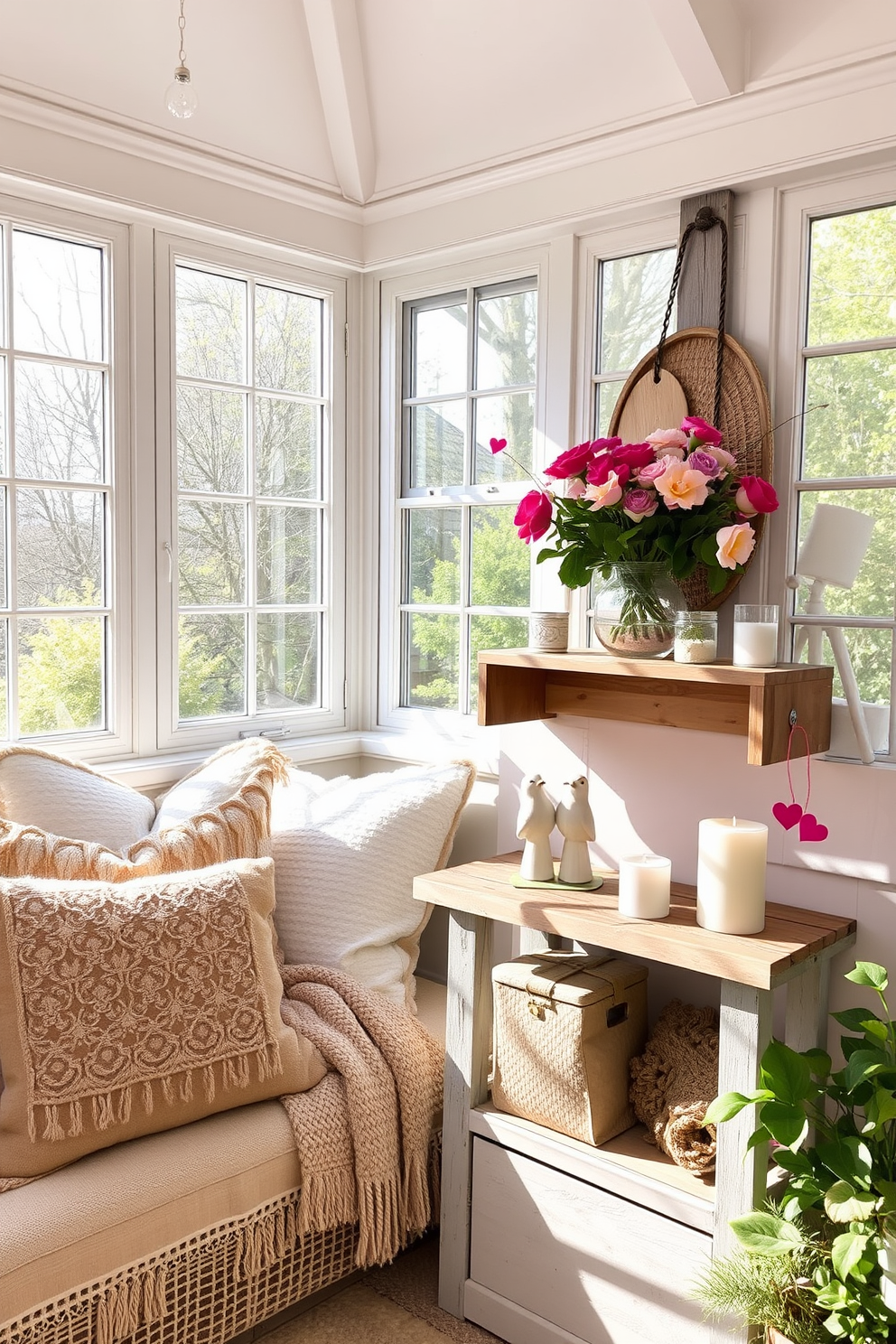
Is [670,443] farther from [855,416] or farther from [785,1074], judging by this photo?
[785,1074]

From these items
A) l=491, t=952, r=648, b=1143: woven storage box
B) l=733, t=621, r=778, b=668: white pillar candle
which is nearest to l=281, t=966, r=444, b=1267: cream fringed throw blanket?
l=491, t=952, r=648, b=1143: woven storage box

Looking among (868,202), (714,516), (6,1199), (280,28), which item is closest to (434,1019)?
(6,1199)

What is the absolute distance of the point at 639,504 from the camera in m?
1.96

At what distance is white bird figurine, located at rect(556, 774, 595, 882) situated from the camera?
2.07 meters

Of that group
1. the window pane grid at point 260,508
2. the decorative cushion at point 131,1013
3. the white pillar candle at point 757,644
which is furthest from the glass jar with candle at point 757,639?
the window pane grid at point 260,508

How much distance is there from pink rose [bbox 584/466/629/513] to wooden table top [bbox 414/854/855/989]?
720mm

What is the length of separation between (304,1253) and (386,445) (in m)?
1.99

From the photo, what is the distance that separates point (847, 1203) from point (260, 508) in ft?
6.88

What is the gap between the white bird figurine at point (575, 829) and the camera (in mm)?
2068

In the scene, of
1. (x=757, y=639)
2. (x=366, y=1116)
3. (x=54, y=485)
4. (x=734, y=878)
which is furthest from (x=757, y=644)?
(x=54, y=485)

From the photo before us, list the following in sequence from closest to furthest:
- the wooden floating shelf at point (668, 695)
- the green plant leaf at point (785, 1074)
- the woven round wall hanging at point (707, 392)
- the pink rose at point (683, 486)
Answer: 1. the green plant leaf at point (785, 1074)
2. the wooden floating shelf at point (668, 695)
3. the pink rose at point (683, 486)
4. the woven round wall hanging at point (707, 392)

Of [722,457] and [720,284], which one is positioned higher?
[720,284]

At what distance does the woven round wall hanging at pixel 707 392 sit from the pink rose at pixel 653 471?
0.24 m

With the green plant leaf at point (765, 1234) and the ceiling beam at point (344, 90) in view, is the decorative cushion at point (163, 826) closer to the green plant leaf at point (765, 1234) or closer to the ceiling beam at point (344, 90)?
the green plant leaf at point (765, 1234)
